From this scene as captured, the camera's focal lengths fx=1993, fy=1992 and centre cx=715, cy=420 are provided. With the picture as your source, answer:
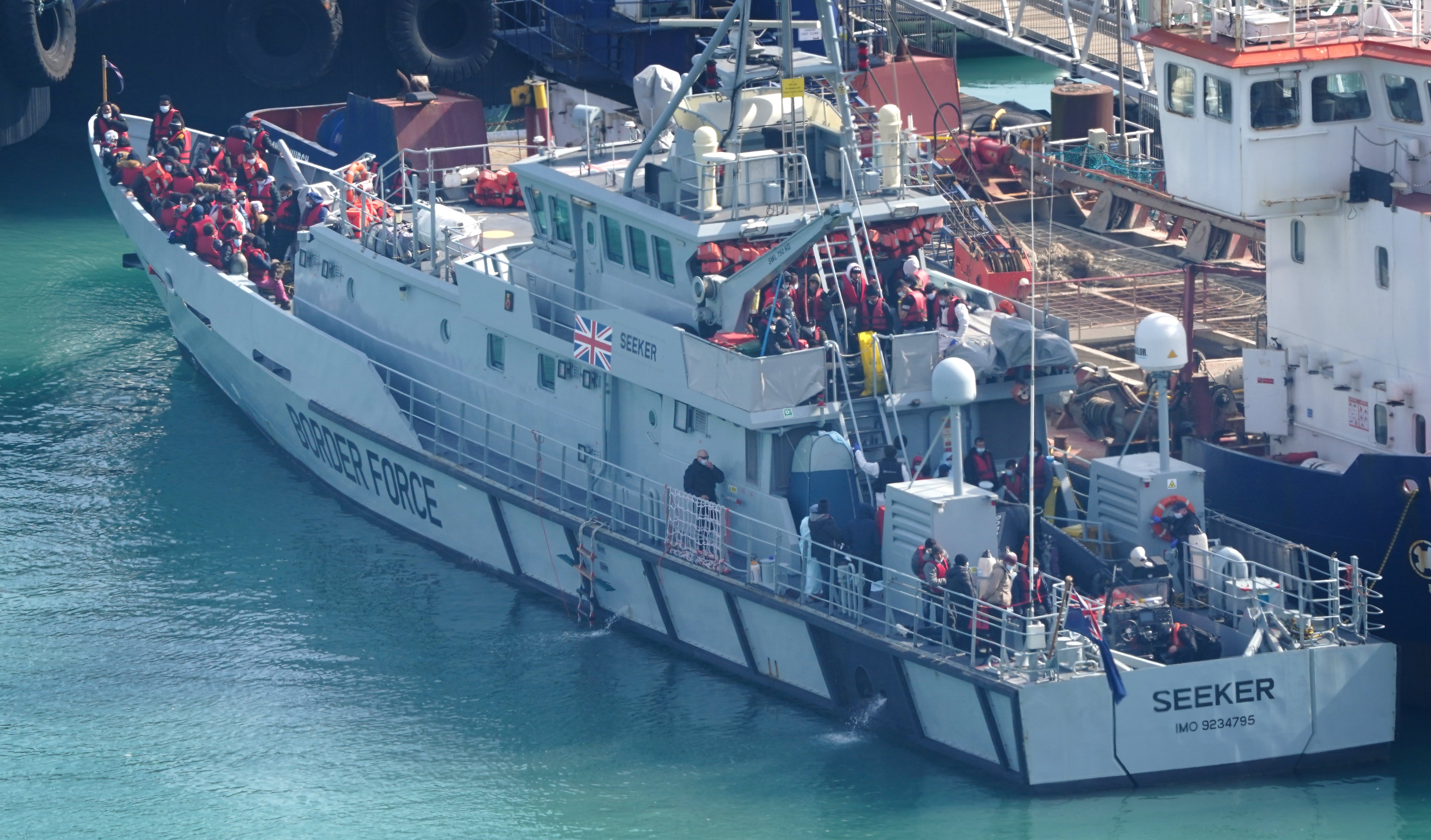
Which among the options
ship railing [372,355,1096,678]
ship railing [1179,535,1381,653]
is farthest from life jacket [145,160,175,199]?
ship railing [1179,535,1381,653]

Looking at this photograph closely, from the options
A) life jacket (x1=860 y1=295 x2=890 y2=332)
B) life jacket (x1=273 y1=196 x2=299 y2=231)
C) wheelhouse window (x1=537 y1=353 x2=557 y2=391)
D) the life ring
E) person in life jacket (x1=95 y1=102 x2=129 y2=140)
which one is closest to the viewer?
the life ring

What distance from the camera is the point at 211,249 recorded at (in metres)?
23.8

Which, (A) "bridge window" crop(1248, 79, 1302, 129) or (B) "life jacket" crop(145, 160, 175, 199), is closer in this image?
(A) "bridge window" crop(1248, 79, 1302, 129)

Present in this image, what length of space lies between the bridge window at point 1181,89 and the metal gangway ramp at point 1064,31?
11.5 m

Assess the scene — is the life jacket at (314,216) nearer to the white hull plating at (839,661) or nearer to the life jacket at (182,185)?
the white hull plating at (839,661)

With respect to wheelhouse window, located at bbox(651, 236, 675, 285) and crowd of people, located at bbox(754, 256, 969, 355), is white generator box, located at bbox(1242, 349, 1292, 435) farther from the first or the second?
wheelhouse window, located at bbox(651, 236, 675, 285)

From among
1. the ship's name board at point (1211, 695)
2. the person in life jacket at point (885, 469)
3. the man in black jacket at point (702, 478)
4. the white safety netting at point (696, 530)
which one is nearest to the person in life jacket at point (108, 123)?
the white safety netting at point (696, 530)

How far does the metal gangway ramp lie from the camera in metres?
30.7

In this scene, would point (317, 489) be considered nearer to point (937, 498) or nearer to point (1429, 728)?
point (937, 498)

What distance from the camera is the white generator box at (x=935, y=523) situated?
15.4m

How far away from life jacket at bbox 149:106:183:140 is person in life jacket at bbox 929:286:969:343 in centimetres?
1363

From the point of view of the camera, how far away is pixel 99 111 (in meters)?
28.2

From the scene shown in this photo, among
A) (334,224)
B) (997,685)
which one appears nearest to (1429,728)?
(997,685)

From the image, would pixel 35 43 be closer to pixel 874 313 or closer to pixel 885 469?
pixel 874 313
